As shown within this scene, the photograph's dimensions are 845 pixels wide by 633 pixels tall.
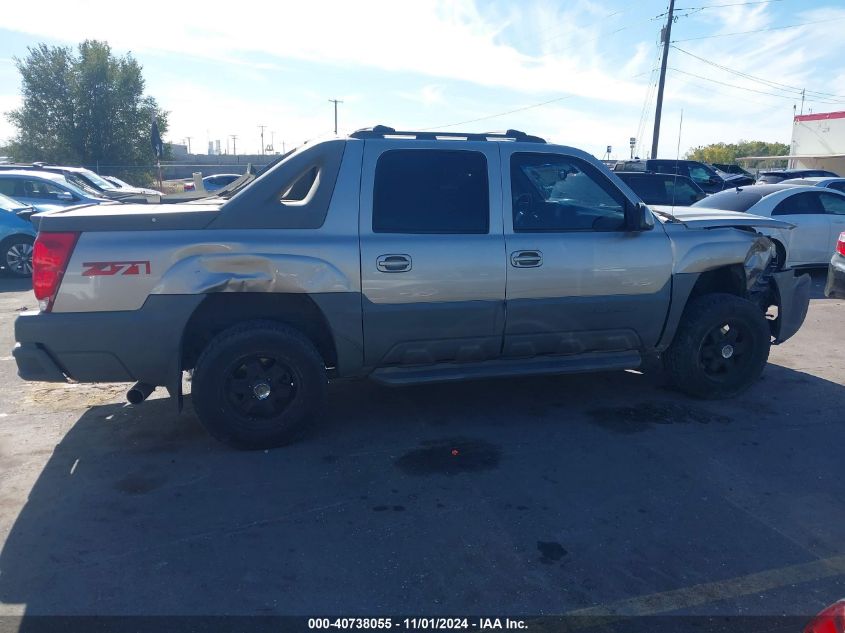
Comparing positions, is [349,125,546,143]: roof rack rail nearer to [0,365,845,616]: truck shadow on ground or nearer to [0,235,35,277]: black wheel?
[0,365,845,616]: truck shadow on ground

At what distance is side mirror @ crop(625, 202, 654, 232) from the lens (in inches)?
203

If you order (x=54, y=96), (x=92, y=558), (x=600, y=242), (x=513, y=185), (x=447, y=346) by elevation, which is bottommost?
(x=92, y=558)

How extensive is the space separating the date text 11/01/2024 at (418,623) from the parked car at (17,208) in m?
10.9

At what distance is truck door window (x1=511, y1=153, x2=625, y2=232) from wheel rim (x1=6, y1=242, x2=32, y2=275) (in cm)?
978

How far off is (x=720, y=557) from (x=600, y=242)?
241 cm

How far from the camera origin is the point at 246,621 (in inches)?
117

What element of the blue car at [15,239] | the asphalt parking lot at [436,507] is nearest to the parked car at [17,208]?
the blue car at [15,239]

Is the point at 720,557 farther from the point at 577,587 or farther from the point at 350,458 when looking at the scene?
the point at 350,458

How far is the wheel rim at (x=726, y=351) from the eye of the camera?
5.68m

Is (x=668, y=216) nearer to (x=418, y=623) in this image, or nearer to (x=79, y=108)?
(x=418, y=623)

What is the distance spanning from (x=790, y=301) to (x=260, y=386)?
4547mm

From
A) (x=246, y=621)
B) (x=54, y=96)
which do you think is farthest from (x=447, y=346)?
(x=54, y=96)

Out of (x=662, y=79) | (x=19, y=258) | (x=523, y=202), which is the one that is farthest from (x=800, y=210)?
(x=662, y=79)

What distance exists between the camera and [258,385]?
463 cm
